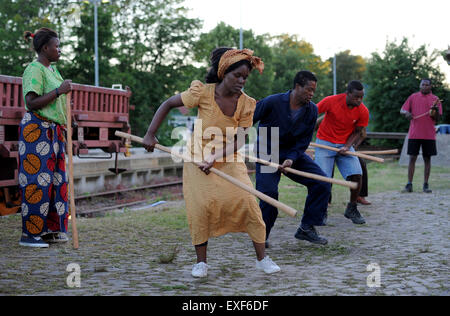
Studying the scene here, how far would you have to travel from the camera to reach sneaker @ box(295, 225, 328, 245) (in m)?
6.21

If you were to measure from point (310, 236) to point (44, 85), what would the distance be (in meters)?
3.39

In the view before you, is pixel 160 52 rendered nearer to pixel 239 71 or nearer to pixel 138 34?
pixel 138 34

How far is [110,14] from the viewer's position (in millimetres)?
29312

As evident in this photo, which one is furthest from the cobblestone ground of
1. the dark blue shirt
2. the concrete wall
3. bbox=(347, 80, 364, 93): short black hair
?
the concrete wall

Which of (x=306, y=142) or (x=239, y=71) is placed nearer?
(x=239, y=71)

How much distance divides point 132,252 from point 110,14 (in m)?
25.5

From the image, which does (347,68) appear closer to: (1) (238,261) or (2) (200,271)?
(1) (238,261)

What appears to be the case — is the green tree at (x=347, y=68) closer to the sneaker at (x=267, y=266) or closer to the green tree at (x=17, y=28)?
the green tree at (x=17, y=28)

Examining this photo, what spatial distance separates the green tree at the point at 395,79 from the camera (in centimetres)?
3056

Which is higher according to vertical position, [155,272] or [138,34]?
[138,34]

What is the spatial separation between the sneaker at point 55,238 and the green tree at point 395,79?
26.6 m

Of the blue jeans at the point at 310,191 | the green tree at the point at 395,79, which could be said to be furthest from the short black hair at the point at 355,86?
the green tree at the point at 395,79

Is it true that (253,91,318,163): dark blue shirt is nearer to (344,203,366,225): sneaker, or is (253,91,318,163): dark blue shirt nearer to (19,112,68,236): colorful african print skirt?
(344,203,366,225): sneaker
